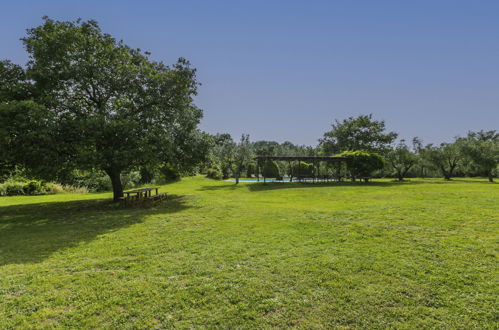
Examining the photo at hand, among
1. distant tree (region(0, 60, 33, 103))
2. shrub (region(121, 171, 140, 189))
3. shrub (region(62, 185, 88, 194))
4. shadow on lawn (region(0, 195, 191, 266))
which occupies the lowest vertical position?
shadow on lawn (region(0, 195, 191, 266))

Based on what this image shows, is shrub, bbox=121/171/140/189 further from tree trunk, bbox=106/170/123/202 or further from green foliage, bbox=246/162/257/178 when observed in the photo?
green foliage, bbox=246/162/257/178

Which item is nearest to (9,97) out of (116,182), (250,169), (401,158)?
(116,182)

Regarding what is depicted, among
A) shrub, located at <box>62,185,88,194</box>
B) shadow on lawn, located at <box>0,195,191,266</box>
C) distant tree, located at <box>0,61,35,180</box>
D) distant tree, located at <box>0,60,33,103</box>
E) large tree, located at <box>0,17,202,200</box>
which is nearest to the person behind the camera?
shadow on lawn, located at <box>0,195,191,266</box>

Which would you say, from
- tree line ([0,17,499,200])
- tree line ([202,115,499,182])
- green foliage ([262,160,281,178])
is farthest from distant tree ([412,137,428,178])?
tree line ([0,17,499,200])

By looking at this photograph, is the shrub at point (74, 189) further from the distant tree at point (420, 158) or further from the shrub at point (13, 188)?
the distant tree at point (420, 158)

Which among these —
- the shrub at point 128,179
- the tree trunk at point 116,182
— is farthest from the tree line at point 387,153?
the tree trunk at point 116,182

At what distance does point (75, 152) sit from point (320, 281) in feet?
36.0

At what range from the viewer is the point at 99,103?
12000mm

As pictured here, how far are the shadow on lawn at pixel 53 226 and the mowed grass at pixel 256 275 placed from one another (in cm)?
7

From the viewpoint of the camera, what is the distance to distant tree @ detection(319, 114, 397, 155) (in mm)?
37250

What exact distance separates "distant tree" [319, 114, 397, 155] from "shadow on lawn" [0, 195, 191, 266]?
34737 mm

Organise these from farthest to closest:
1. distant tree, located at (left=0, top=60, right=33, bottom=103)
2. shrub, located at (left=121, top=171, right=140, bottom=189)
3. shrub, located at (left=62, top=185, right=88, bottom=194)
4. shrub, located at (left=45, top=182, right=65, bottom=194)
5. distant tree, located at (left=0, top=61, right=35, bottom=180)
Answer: shrub, located at (left=121, top=171, right=140, bottom=189) < shrub, located at (left=62, top=185, right=88, bottom=194) < shrub, located at (left=45, top=182, right=65, bottom=194) < distant tree, located at (left=0, top=60, right=33, bottom=103) < distant tree, located at (left=0, top=61, right=35, bottom=180)

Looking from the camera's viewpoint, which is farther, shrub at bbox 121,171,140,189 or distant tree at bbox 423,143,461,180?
distant tree at bbox 423,143,461,180

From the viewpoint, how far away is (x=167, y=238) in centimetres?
619
